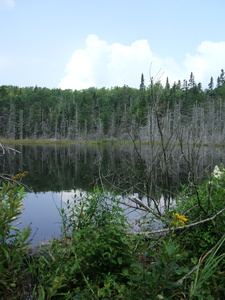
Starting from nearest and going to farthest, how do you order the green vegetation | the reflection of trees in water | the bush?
the green vegetation < the bush < the reflection of trees in water

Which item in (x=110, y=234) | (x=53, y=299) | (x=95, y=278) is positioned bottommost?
(x=53, y=299)

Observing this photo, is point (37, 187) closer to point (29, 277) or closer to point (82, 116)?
point (29, 277)

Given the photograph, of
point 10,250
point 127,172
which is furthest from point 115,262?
point 127,172

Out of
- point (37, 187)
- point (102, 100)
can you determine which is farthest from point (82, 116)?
point (37, 187)

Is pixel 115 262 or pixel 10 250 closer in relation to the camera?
pixel 115 262

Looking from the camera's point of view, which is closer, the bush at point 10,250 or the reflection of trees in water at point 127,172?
the bush at point 10,250

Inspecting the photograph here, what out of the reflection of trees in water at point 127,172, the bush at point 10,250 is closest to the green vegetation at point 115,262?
the bush at point 10,250

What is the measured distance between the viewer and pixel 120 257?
249 centimetres

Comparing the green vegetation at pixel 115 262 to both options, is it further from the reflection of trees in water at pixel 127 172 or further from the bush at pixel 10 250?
the reflection of trees in water at pixel 127 172

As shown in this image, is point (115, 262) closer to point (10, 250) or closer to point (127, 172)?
point (10, 250)

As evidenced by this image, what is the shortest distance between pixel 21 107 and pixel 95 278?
359 feet

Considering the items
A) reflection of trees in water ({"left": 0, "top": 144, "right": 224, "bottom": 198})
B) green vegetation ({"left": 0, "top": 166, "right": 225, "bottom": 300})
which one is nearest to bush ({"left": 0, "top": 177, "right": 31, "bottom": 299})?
green vegetation ({"left": 0, "top": 166, "right": 225, "bottom": 300})

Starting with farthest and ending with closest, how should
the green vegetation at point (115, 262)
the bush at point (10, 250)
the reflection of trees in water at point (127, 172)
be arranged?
the reflection of trees in water at point (127, 172) < the bush at point (10, 250) < the green vegetation at point (115, 262)

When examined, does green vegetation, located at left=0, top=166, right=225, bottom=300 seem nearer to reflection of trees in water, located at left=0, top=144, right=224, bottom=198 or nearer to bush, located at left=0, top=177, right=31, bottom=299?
bush, located at left=0, top=177, right=31, bottom=299
